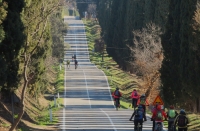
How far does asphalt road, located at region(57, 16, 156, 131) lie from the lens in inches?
1200

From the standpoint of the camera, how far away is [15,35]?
24.1 meters

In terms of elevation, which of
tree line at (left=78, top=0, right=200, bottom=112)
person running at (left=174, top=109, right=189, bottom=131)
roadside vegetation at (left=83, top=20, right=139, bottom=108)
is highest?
tree line at (left=78, top=0, right=200, bottom=112)

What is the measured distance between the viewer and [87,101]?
55.3 meters

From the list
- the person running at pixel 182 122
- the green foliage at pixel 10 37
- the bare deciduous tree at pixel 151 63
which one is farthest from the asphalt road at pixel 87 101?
the person running at pixel 182 122

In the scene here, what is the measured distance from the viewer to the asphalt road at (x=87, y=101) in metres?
30.5

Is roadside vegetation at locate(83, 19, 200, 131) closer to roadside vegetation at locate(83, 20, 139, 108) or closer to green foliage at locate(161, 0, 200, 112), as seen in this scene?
roadside vegetation at locate(83, 20, 139, 108)

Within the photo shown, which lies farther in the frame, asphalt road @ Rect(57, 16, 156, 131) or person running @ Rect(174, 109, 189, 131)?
asphalt road @ Rect(57, 16, 156, 131)

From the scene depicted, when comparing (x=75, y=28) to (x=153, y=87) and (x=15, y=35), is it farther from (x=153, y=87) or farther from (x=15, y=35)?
(x=15, y=35)

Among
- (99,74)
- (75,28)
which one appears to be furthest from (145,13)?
(75,28)

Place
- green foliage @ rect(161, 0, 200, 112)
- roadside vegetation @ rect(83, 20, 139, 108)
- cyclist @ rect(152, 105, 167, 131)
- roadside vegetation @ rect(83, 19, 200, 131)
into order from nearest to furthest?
cyclist @ rect(152, 105, 167, 131), green foliage @ rect(161, 0, 200, 112), roadside vegetation @ rect(83, 19, 200, 131), roadside vegetation @ rect(83, 20, 139, 108)

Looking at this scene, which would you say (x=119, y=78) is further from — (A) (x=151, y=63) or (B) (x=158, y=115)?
(B) (x=158, y=115)

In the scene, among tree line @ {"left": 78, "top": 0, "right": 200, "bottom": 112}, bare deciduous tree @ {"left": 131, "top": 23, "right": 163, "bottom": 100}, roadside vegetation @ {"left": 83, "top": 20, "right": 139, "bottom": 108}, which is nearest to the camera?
tree line @ {"left": 78, "top": 0, "right": 200, "bottom": 112}

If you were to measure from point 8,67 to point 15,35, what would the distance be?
196cm

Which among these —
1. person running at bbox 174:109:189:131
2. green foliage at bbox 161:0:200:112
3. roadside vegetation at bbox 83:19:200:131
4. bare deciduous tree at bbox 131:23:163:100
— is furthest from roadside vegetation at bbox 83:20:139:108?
person running at bbox 174:109:189:131
